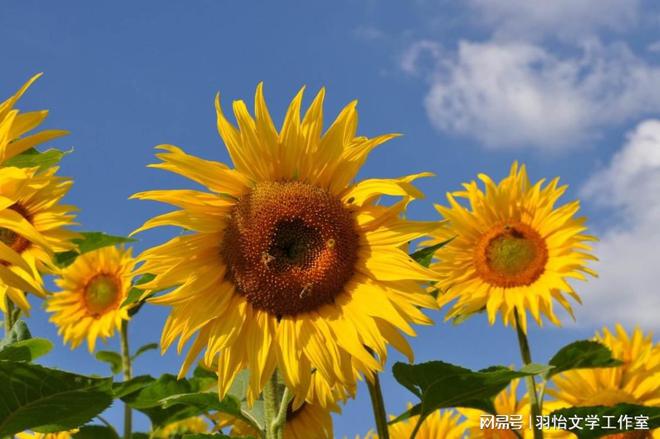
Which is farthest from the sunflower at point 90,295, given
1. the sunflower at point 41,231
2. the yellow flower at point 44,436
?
the sunflower at point 41,231

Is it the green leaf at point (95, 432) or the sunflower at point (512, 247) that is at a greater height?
the sunflower at point (512, 247)

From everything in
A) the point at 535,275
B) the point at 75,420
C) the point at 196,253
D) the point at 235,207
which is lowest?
the point at 75,420

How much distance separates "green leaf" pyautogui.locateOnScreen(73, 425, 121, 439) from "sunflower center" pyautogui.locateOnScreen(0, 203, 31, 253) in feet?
4.30

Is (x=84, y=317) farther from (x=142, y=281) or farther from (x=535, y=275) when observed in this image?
(x=142, y=281)

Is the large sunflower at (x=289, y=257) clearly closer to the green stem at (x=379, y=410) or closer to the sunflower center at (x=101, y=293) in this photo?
the green stem at (x=379, y=410)

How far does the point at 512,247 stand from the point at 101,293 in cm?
491

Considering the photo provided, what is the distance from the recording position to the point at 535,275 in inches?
291

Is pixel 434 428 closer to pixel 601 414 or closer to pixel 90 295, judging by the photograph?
pixel 601 414

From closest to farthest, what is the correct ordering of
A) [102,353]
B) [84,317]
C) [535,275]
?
[535,275] → [102,353] → [84,317]

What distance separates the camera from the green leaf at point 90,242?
5.09m

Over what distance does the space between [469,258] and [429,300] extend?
3850mm

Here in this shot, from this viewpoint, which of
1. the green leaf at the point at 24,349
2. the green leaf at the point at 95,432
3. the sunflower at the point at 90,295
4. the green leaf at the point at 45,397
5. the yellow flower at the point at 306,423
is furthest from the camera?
the sunflower at the point at 90,295

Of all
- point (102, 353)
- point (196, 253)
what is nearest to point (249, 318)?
point (196, 253)

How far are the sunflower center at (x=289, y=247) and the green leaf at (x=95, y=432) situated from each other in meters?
2.15
